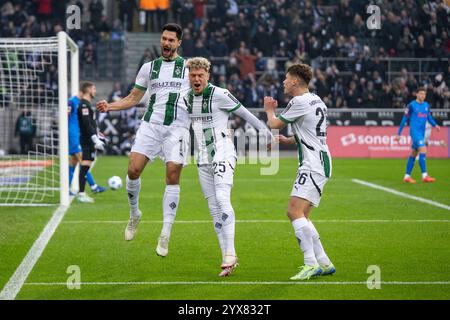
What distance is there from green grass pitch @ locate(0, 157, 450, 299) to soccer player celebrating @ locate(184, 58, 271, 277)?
2.11 ft

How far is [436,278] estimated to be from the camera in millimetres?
8594

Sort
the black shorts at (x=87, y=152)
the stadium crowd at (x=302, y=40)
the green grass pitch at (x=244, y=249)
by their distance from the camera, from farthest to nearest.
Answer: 1. the stadium crowd at (x=302, y=40)
2. the black shorts at (x=87, y=152)
3. the green grass pitch at (x=244, y=249)

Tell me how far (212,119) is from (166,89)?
95 cm

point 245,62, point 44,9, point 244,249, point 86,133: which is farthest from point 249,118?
point 44,9

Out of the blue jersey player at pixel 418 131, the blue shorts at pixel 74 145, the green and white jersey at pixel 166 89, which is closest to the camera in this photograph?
the green and white jersey at pixel 166 89

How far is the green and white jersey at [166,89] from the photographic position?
9.84 metres

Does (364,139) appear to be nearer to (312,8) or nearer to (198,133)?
(312,8)

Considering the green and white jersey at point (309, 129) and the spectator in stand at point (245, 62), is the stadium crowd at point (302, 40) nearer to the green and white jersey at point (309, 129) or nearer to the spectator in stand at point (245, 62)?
the spectator in stand at point (245, 62)

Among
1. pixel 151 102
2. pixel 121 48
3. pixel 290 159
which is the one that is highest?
pixel 121 48

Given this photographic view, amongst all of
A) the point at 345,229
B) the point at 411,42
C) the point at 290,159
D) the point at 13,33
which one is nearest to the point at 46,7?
the point at 13,33

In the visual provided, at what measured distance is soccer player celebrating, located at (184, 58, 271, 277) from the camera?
8.98 meters

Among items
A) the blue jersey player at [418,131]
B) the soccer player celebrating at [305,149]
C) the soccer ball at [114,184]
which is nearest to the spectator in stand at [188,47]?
the blue jersey player at [418,131]

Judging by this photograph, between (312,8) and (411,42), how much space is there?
4.21 meters

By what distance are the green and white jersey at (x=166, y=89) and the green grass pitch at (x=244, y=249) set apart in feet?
5.23
